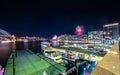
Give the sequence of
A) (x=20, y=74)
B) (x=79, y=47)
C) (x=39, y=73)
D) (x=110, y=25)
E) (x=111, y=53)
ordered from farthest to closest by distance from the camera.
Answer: (x=79, y=47) < (x=110, y=25) < (x=39, y=73) < (x=20, y=74) < (x=111, y=53)

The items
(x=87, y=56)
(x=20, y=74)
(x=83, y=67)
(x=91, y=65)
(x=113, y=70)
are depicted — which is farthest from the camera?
(x=87, y=56)

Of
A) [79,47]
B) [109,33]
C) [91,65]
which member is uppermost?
[109,33]

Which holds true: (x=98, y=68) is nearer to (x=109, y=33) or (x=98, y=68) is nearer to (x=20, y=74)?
(x=20, y=74)

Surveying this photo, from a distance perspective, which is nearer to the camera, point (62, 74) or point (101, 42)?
point (62, 74)

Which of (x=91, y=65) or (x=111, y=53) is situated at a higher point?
(x=111, y=53)

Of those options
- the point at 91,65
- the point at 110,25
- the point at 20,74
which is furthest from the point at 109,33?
the point at 20,74

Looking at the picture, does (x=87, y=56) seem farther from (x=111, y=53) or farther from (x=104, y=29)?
(x=111, y=53)

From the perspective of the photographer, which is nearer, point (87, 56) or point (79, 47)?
point (87, 56)

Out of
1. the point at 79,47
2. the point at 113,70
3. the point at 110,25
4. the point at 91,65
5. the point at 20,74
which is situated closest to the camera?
the point at 113,70

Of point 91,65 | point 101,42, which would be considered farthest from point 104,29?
point 91,65
